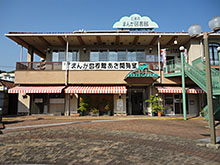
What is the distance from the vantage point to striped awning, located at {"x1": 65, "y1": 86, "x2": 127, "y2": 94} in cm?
1495

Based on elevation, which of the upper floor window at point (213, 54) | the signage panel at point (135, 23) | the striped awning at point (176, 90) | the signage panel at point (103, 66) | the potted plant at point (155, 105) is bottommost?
the potted plant at point (155, 105)

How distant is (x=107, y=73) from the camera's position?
1595cm

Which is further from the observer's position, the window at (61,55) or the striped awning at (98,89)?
the window at (61,55)

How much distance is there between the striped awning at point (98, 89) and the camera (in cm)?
1495

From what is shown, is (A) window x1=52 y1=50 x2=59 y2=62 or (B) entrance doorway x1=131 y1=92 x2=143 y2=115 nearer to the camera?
(B) entrance doorway x1=131 y1=92 x2=143 y2=115

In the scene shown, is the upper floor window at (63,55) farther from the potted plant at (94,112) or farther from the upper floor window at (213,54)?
the upper floor window at (213,54)

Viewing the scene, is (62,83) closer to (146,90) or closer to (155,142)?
(146,90)

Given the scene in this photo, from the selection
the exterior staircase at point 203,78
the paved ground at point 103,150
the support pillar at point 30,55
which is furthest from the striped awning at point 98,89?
the paved ground at point 103,150

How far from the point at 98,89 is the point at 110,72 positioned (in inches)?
81.6

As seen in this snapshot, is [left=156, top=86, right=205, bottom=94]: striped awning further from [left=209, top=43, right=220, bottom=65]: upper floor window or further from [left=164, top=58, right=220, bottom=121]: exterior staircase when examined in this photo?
[left=209, top=43, right=220, bottom=65]: upper floor window

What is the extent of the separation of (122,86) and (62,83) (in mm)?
5842


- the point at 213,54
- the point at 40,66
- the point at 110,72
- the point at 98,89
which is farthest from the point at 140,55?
the point at 40,66

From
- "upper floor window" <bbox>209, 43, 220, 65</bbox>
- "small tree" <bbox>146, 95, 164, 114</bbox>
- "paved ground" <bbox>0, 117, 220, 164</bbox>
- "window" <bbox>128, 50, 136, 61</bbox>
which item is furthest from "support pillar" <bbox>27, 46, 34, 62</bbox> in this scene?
"upper floor window" <bbox>209, 43, 220, 65</bbox>

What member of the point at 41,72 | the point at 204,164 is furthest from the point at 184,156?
the point at 41,72
